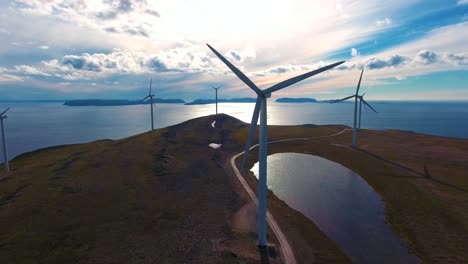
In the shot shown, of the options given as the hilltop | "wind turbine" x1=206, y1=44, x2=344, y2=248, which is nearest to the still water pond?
the hilltop

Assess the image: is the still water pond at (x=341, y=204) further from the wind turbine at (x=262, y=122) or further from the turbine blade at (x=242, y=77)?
the turbine blade at (x=242, y=77)

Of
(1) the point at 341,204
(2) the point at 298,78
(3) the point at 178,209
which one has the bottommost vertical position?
(1) the point at 341,204

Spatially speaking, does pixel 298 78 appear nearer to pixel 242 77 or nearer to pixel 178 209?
pixel 242 77

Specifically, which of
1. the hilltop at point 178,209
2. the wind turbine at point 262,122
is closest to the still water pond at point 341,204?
the hilltop at point 178,209

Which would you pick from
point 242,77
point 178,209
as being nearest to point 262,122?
point 242,77

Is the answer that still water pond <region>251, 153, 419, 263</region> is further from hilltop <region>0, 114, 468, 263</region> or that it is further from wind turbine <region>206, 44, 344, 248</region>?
wind turbine <region>206, 44, 344, 248</region>
